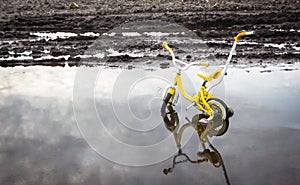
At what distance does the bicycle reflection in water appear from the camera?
16.8ft

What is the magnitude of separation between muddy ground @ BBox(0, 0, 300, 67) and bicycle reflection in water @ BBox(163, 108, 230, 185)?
356 centimetres

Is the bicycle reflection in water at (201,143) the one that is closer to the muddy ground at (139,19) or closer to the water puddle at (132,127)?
the water puddle at (132,127)

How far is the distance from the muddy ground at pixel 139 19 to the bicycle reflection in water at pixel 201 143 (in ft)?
11.7

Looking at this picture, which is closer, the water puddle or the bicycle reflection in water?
the water puddle

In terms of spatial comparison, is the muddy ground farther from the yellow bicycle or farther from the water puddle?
the yellow bicycle

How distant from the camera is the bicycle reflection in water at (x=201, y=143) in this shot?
16.8ft

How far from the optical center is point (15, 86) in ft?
26.3

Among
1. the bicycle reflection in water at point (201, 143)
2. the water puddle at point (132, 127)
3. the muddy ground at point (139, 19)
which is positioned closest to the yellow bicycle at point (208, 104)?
the bicycle reflection in water at point (201, 143)

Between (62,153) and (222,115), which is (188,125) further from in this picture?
(62,153)

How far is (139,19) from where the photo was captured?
14.3 m

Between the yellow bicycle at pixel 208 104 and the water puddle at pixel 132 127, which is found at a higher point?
the yellow bicycle at pixel 208 104

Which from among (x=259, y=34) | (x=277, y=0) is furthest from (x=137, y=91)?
(x=277, y=0)

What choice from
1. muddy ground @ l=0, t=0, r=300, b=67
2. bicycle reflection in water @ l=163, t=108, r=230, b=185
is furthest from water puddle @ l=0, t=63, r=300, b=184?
muddy ground @ l=0, t=0, r=300, b=67

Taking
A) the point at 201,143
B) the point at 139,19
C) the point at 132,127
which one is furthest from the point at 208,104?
the point at 139,19
